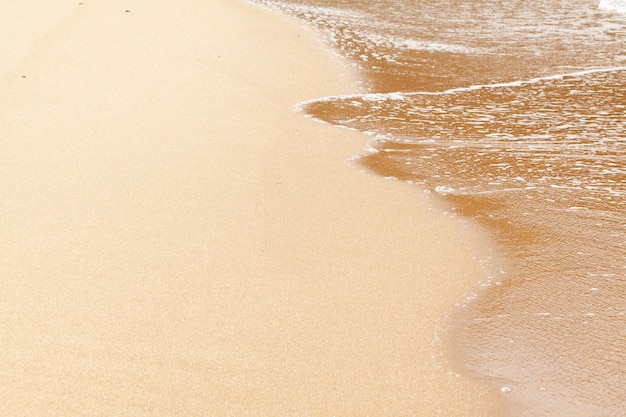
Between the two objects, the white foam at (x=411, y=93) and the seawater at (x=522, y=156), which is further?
the white foam at (x=411, y=93)

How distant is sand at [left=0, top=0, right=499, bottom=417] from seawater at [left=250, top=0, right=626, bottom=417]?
0.20 meters

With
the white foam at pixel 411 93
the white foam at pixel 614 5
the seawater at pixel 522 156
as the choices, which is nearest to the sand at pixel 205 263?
the seawater at pixel 522 156

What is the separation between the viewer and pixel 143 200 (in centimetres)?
412

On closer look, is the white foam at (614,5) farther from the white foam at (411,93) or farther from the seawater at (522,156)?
the white foam at (411,93)

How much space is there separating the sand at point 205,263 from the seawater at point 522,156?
0.20 metres

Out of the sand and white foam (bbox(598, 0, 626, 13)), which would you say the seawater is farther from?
white foam (bbox(598, 0, 626, 13))

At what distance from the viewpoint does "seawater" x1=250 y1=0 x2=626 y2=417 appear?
2984 millimetres

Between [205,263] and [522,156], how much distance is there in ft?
8.06

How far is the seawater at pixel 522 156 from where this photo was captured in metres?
2.98

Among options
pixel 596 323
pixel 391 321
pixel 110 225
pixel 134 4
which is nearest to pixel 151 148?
pixel 110 225

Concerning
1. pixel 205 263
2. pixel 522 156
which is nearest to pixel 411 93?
pixel 522 156

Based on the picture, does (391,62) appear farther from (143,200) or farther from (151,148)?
(143,200)

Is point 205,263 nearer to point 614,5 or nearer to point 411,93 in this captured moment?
point 411,93

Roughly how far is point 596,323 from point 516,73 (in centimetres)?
458
